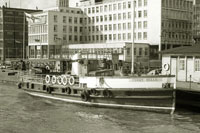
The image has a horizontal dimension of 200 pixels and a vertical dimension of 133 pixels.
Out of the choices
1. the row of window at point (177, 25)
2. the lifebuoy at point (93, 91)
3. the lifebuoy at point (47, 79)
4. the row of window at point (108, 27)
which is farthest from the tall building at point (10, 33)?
the lifebuoy at point (93, 91)

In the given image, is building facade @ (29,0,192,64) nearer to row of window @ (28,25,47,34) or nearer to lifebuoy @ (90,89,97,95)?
row of window @ (28,25,47,34)

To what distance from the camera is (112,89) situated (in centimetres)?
3262

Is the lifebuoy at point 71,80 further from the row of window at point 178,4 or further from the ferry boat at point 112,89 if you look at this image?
the row of window at point 178,4

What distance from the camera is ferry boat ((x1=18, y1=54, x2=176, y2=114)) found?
3094cm

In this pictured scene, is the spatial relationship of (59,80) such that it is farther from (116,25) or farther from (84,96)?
(116,25)

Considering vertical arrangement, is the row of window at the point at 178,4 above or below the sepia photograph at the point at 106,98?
above

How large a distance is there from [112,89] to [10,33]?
3885 inches

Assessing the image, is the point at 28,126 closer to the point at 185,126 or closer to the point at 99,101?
the point at 99,101

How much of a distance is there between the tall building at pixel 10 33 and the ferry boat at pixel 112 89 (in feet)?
287

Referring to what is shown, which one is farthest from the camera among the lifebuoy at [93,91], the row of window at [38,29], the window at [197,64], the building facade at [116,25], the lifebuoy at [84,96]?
the row of window at [38,29]

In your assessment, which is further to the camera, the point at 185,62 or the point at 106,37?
the point at 106,37

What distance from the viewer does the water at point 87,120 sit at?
85.5ft

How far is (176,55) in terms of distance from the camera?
41844mm

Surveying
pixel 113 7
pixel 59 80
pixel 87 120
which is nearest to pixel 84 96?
pixel 59 80
